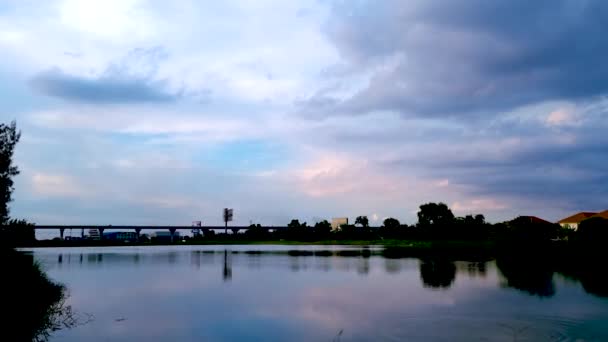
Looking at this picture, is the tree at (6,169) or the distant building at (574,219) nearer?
the tree at (6,169)

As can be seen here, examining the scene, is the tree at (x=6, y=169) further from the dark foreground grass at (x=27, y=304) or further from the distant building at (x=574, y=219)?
the distant building at (x=574, y=219)

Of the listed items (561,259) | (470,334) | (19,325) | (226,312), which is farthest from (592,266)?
(19,325)

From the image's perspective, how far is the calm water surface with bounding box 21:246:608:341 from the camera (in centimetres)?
2416

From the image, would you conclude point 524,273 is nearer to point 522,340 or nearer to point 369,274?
point 369,274

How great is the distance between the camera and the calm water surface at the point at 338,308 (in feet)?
79.3

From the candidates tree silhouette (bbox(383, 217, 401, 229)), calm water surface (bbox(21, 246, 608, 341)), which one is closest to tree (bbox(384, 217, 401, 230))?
tree silhouette (bbox(383, 217, 401, 229))

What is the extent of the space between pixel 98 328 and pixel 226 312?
7822 millimetres

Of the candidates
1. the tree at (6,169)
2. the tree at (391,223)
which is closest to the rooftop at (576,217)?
the tree at (391,223)

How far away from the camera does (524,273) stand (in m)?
54.9

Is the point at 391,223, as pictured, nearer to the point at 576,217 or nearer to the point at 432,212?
the point at 432,212

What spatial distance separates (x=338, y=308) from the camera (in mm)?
31984

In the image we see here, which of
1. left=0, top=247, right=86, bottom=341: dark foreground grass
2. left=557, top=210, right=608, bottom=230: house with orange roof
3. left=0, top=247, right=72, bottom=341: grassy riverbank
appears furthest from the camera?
left=557, top=210, right=608, bottom=230: house with orange roof

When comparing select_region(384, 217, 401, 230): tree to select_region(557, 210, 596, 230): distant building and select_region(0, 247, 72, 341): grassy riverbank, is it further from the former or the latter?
select_region(0, 247, 72, 341): grassy riverbank

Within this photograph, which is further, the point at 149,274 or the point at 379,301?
the point at 149,274
